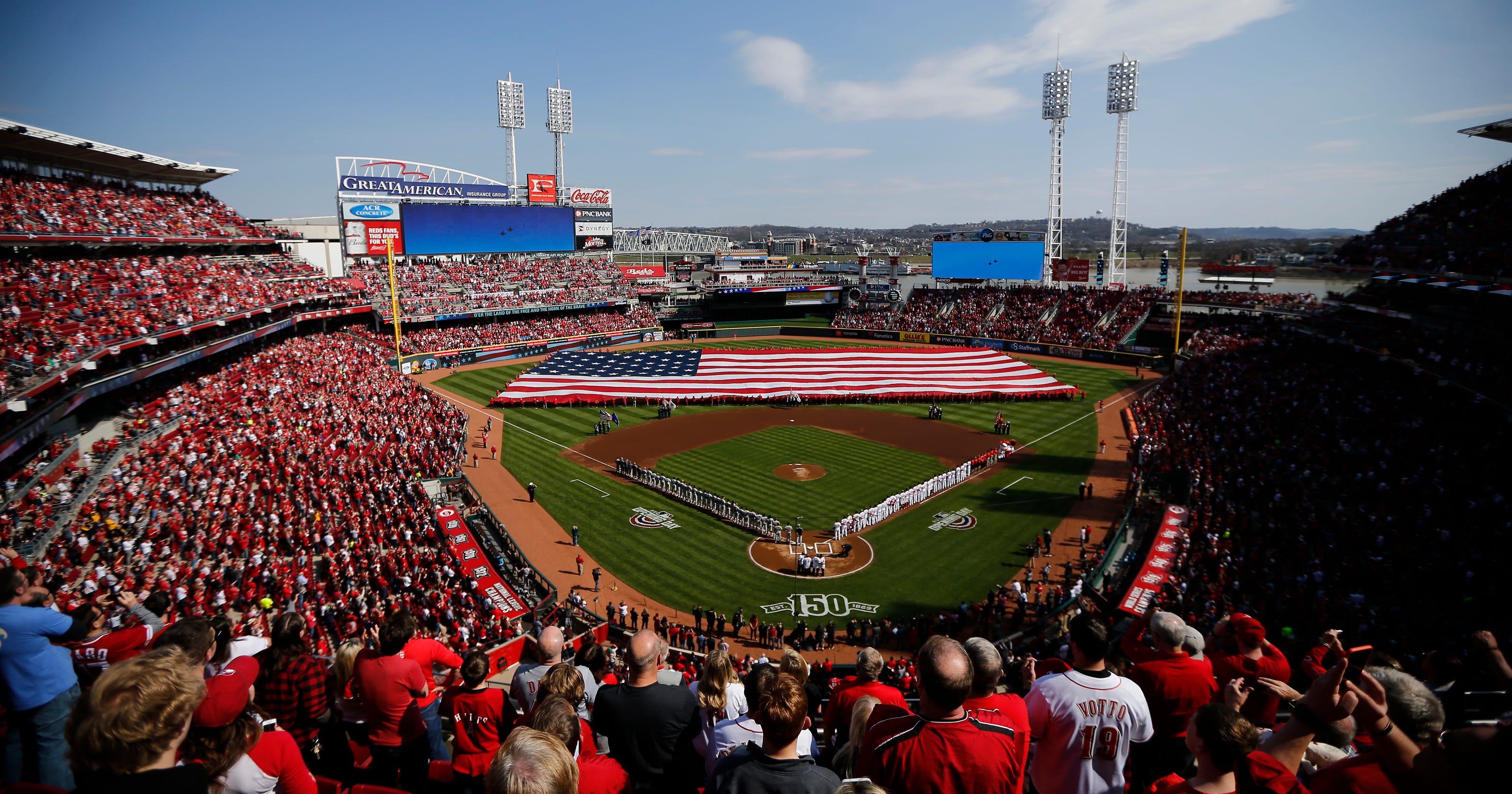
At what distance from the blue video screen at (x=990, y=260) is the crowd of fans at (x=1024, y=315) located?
1840 mm

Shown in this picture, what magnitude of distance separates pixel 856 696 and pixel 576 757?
9.10 feet

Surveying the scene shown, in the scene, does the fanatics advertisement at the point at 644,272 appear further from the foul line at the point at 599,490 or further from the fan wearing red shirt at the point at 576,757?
the fan wearing red shirt at the point at 576,757

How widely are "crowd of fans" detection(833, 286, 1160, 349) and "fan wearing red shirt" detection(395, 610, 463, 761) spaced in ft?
205

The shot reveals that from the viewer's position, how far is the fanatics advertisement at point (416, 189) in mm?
66375

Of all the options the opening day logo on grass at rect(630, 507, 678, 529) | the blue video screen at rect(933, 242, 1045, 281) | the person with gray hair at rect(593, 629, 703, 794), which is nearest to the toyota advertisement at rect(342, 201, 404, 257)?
the opening day logo on grass at rect(630, 507, 678, 529)

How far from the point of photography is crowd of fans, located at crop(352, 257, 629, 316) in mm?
64750

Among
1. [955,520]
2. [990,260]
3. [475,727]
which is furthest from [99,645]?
[990,260]

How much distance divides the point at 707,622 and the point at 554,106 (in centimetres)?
8552

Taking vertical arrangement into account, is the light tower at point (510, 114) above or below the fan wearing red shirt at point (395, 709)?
above

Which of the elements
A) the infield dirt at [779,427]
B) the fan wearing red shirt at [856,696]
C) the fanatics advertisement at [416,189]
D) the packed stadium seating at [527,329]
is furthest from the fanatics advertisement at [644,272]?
the fan wearing red shirt at [856,696]

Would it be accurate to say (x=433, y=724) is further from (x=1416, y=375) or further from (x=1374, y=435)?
(x=1416, y=375)

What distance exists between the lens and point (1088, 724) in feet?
16.3

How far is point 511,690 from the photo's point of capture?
6.16 m

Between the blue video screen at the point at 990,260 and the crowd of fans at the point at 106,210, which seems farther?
the blue video screen at the point at 990,260
